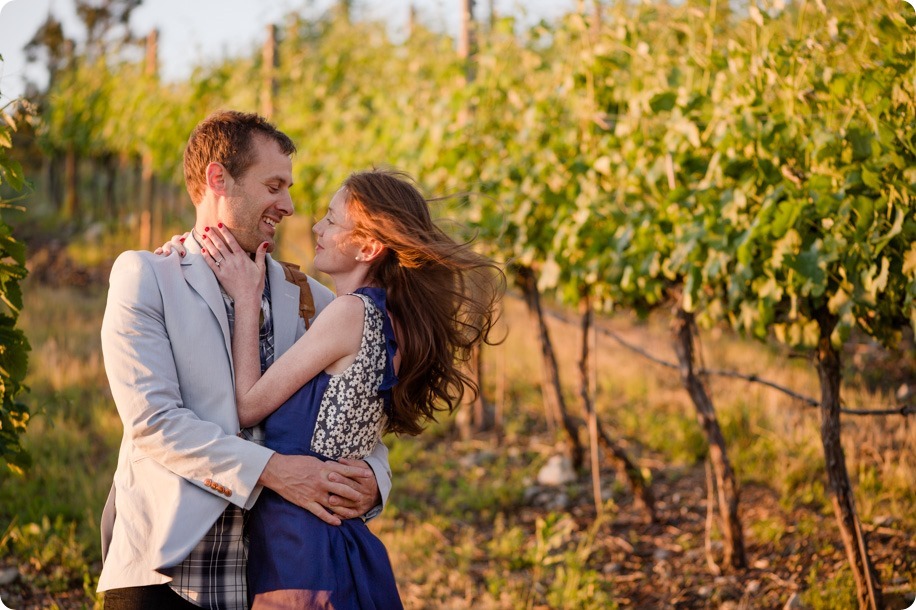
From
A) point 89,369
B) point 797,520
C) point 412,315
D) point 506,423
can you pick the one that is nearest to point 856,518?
point 797,520

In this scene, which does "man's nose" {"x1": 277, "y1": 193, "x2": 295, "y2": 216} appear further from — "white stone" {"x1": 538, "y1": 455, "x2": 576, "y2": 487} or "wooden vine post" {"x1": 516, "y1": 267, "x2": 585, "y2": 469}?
"white stone" {"x1": 538, "y1": 455, "x2": 576, "y2": 487}

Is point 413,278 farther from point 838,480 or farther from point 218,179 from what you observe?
point 838,480

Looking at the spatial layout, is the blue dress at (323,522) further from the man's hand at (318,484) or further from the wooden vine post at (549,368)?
the wooden vine post at (549,368)

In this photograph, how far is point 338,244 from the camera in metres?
2.72

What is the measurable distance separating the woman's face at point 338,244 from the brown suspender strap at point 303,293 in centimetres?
17

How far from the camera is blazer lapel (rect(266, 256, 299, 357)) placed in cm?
269

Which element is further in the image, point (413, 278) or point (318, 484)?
point (413, 278)

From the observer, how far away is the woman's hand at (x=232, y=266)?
2.55 metres

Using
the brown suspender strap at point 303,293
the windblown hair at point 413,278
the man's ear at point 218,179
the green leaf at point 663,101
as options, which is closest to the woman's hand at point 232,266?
the man's ear at point 218,179

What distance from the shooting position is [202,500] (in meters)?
2.38

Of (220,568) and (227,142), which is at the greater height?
(227,142)

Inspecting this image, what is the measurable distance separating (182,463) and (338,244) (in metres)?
0.79

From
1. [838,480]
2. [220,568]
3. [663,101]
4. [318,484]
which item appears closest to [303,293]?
[318,484]

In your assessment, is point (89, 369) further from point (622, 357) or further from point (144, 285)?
point (144, 285)
